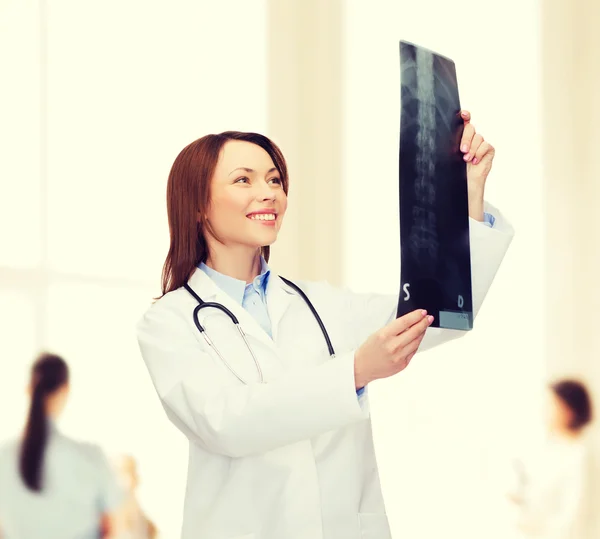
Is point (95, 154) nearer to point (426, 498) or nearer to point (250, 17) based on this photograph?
point (250, 17)

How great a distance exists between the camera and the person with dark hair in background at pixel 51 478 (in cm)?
220

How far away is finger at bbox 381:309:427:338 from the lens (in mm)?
1047

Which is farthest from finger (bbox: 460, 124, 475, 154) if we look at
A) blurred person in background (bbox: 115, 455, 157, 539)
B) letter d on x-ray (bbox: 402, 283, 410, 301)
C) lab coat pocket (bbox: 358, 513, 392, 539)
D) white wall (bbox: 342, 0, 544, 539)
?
white wall (bbox: 342, 0, 544, 539)

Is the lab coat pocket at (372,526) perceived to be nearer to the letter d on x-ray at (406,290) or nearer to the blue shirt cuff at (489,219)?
the letter d on x-ray at (406,290)

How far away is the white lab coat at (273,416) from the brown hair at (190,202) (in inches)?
1.5

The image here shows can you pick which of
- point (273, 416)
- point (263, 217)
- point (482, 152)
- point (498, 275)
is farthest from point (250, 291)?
point (498, 275)

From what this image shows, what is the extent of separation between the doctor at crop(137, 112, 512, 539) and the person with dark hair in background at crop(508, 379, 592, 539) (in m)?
1.73

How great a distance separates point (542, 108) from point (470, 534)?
4.68 ft

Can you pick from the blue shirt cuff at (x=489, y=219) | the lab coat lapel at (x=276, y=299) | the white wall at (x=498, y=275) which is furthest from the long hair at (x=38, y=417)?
the blue shirt cuff at (x=489, y=219)

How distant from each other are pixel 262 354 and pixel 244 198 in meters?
0.23

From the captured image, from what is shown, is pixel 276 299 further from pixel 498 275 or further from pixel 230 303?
pixel 498 275

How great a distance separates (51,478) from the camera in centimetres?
225

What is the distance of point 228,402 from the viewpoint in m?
1.11

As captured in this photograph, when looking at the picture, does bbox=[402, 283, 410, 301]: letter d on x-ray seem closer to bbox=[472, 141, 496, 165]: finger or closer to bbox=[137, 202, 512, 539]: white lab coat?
bbox=[137, 202, 512, 539]: white lab coat
